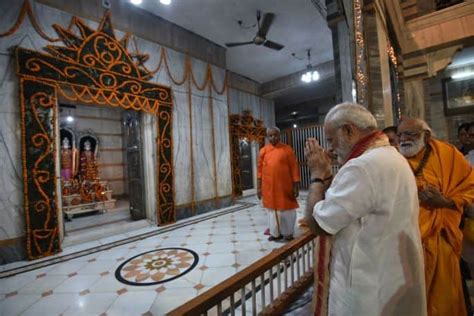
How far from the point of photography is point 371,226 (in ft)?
3.13

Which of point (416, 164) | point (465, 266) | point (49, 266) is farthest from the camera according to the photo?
point (49, 266)

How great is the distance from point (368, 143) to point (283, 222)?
2900mm

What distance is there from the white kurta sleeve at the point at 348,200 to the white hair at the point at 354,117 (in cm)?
21

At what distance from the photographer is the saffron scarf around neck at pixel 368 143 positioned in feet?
3.26

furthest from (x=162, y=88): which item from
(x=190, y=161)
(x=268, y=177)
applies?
(x=268, y=177)

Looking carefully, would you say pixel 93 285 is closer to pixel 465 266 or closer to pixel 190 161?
pixel 190 161

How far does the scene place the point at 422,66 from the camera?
4.68 meters

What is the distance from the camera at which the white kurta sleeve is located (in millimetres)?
903

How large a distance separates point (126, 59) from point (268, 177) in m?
3.51

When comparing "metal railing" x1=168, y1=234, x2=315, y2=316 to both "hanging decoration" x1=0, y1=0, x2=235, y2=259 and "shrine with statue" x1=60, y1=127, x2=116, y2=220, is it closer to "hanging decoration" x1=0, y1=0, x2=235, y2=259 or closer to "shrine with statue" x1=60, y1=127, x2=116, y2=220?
"hanging decoration" x1=0, y1=0, x2=235, y2=259

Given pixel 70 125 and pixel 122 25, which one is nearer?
pixel 122 25

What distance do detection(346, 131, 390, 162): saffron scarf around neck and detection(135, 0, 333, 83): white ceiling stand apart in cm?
466

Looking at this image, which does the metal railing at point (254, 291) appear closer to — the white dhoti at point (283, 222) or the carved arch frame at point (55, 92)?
the white dhoti at point (283, 222)

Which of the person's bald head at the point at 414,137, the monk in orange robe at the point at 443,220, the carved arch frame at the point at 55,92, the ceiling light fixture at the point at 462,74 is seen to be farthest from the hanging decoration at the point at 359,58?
the ceiling light fixture at the point at 462,74
